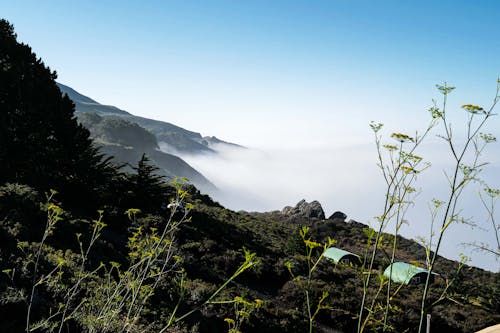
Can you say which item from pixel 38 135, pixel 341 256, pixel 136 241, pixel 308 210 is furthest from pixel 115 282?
pixel 308 210

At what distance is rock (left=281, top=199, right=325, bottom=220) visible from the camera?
67062 millimetres

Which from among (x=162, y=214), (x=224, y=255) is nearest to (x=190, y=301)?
(x=224, y=255)

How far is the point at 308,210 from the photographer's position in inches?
2697

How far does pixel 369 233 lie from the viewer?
3301mm

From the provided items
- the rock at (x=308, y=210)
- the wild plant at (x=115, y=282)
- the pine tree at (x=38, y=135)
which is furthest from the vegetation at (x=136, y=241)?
the rock at (x=308, y=210)

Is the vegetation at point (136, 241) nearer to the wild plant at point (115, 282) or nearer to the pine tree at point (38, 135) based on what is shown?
the pine tree at point (38, 135)

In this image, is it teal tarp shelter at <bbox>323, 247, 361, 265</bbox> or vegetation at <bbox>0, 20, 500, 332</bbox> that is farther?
teal tarp shelter at <bbox>323, 247, 361, 265</bbox>

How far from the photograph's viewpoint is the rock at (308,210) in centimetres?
6706

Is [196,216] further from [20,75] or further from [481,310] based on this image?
[481,310]

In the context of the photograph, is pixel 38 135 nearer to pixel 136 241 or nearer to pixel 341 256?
pixel 136 241

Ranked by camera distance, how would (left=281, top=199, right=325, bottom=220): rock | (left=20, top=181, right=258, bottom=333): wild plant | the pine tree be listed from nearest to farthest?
(left=20, top=181, right=258, bottom=333): wild plant → the pine tree → (left=281, top=199, right=325, bottom=220): rock

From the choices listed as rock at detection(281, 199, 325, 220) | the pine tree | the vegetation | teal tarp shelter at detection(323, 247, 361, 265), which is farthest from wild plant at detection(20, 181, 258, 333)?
rock at detection(281, 199, 325, 220)

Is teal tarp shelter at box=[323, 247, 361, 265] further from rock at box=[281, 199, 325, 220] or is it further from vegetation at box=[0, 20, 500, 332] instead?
rock at box=[281, 199, 325, 220]

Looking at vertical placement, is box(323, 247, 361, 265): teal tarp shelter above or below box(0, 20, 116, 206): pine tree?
below
